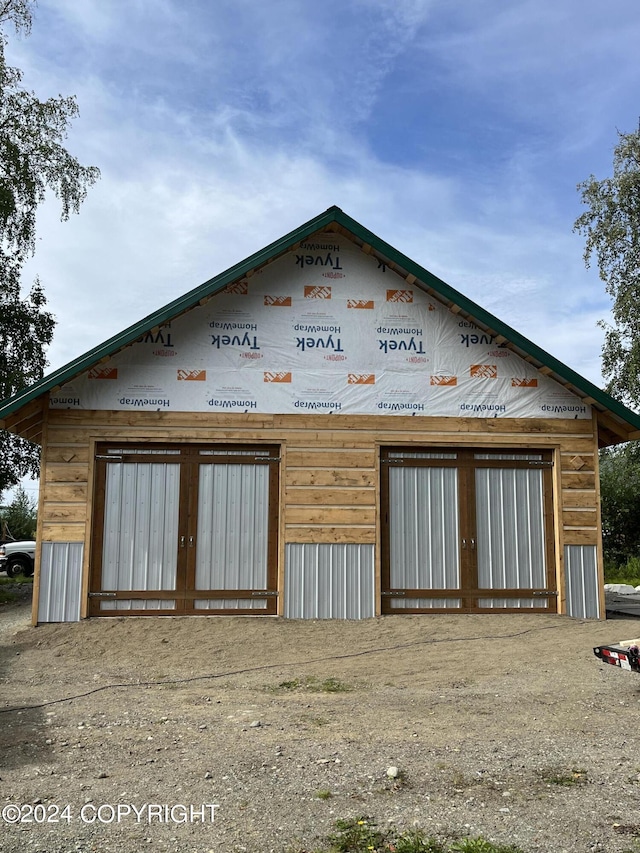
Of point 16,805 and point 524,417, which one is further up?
point 524,417

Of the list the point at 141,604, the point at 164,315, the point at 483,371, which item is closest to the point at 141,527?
the point at 141,604

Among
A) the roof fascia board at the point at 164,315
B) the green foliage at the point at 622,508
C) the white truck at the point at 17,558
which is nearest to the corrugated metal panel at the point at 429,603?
the roof fascia board at the point at 164,315

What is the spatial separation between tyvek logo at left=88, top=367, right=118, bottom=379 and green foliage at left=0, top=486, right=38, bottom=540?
1001 inches

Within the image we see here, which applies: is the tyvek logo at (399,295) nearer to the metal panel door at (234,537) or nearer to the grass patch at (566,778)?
the metal panel door at (234,537)

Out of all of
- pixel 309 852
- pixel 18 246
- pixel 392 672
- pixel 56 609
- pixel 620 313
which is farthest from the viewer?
pixel 620 313

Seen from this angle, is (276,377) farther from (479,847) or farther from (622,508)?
→ (622,508)

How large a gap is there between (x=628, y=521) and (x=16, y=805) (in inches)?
891

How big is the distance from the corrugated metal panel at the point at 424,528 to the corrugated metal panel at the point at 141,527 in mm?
3379

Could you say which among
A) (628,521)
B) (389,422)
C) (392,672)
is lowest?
(392,672)

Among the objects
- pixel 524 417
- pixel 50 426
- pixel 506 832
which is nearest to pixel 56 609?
pixel 50 426

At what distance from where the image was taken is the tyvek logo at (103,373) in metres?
11.0

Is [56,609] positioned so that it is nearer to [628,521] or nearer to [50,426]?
[50,426]

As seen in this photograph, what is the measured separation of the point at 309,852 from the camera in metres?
3.53

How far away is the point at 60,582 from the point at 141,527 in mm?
1374
